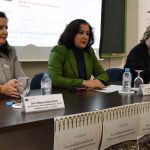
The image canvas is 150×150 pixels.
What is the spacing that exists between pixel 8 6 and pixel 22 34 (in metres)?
0.32

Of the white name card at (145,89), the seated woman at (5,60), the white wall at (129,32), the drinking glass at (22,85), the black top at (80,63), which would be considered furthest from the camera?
the white wall at (129,32)

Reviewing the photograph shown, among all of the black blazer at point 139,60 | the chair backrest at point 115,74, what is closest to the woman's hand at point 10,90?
the black blazer at point 139,60

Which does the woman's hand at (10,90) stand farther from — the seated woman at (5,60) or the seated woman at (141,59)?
the seated woman at (141,59)

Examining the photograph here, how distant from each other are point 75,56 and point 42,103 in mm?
1134

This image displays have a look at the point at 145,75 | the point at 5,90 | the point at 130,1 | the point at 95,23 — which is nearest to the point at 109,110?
the point at 5,90

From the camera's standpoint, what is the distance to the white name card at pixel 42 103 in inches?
47.1

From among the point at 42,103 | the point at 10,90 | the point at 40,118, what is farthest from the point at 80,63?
the point at 40,118

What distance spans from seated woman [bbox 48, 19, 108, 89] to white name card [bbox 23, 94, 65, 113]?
79cm

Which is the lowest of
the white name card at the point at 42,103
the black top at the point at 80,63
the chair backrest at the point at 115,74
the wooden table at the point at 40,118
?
the wooden table at the point at 40,118

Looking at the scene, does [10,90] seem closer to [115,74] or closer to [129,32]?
[115,74]

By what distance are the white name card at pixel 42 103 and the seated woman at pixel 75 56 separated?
31.0 inches

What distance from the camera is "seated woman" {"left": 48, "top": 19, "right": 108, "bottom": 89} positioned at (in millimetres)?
2178

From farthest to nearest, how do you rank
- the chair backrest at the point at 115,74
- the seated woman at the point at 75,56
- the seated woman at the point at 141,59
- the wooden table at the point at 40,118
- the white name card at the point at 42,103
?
the chair backrest at the point at 115,74
the seated woman at the point at 141,59
the seated woman at the point at 75,56
the white name card at the point at 42,103
the wooden table at the point at 40,118

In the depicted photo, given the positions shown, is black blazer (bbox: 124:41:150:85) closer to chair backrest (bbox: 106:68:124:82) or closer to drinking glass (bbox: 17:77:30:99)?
chair backrest (bbox: 106:68:124:82)
